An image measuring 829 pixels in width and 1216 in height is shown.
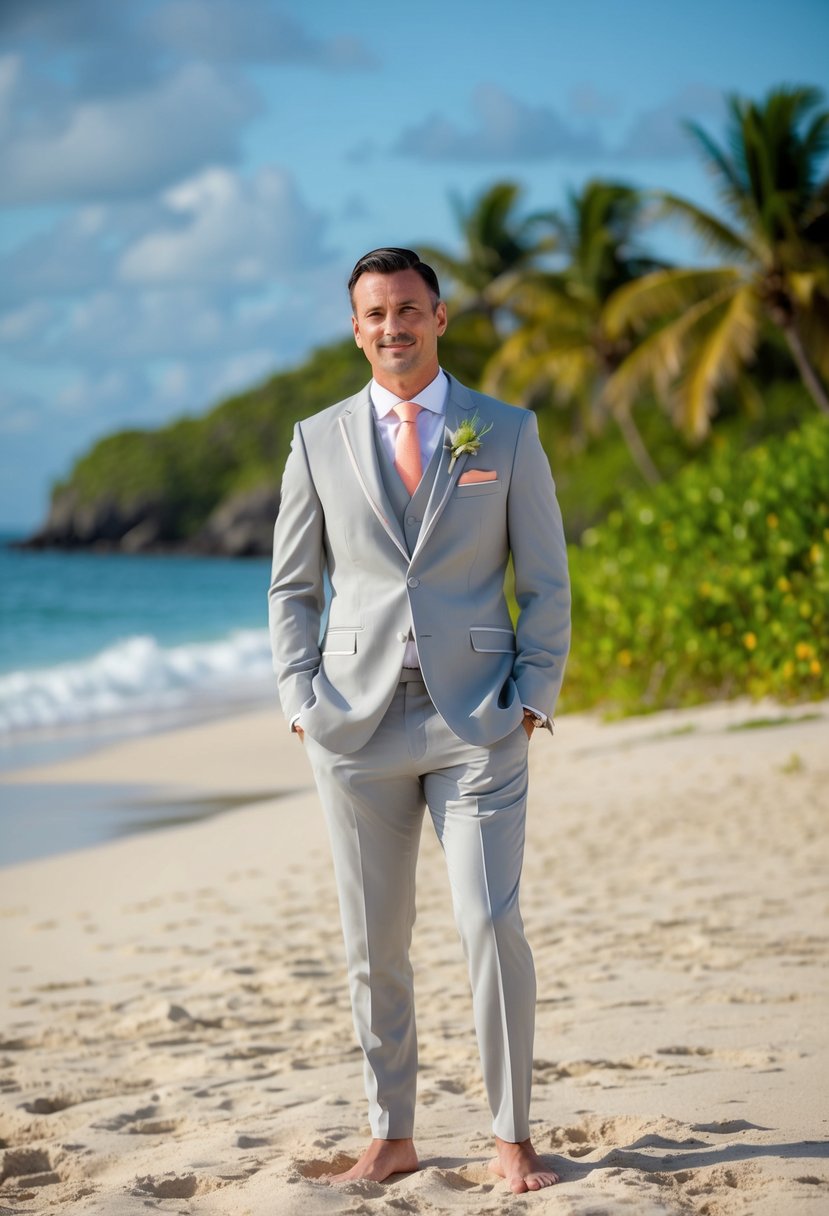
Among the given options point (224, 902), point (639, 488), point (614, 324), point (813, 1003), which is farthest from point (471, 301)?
point (813, 1003)

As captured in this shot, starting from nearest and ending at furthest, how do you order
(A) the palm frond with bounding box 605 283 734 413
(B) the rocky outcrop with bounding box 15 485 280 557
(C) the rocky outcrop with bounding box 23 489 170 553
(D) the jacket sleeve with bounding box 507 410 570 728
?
(D) the jacket sleeve with bounding box 507 410 570 728 < (A) the palm frond with bounding box 605 283 734 413 < (B) the rocky outcrop with bounding box 15 485 280 557 < (C) the rocky outcrop with bounding box 23 489 170 553

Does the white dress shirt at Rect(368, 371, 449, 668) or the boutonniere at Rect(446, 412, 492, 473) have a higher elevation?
the white dress shirt at Rect(368, 371, 449, 668)

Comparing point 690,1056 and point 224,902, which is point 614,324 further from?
point 690,1056

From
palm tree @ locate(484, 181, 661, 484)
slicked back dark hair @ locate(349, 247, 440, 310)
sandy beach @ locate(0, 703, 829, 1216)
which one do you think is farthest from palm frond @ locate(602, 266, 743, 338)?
slicked back dark hair @ locate(349, 247, 440, 310)

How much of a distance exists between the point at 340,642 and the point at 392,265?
0.84 metres

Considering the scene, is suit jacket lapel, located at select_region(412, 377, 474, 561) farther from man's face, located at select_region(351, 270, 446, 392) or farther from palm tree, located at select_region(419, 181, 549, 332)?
palm tree, located at select_region(419, 181, 549, 332)

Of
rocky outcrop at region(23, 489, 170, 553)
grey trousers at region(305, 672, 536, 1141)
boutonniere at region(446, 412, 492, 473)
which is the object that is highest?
rocky outcrop at region(23, 489, 170, 553)

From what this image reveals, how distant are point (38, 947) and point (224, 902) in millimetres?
977

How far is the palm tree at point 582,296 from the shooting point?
25.4 m

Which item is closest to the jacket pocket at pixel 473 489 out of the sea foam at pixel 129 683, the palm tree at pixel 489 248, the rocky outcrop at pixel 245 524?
the sea foam at pixel 129 683

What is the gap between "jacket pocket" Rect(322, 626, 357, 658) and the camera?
295 centimetres

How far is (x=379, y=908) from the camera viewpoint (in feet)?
9.81

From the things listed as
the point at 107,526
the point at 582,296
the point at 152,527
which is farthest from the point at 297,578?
the point at 107,526

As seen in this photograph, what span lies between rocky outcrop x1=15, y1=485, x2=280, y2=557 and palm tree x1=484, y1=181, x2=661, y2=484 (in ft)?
157
